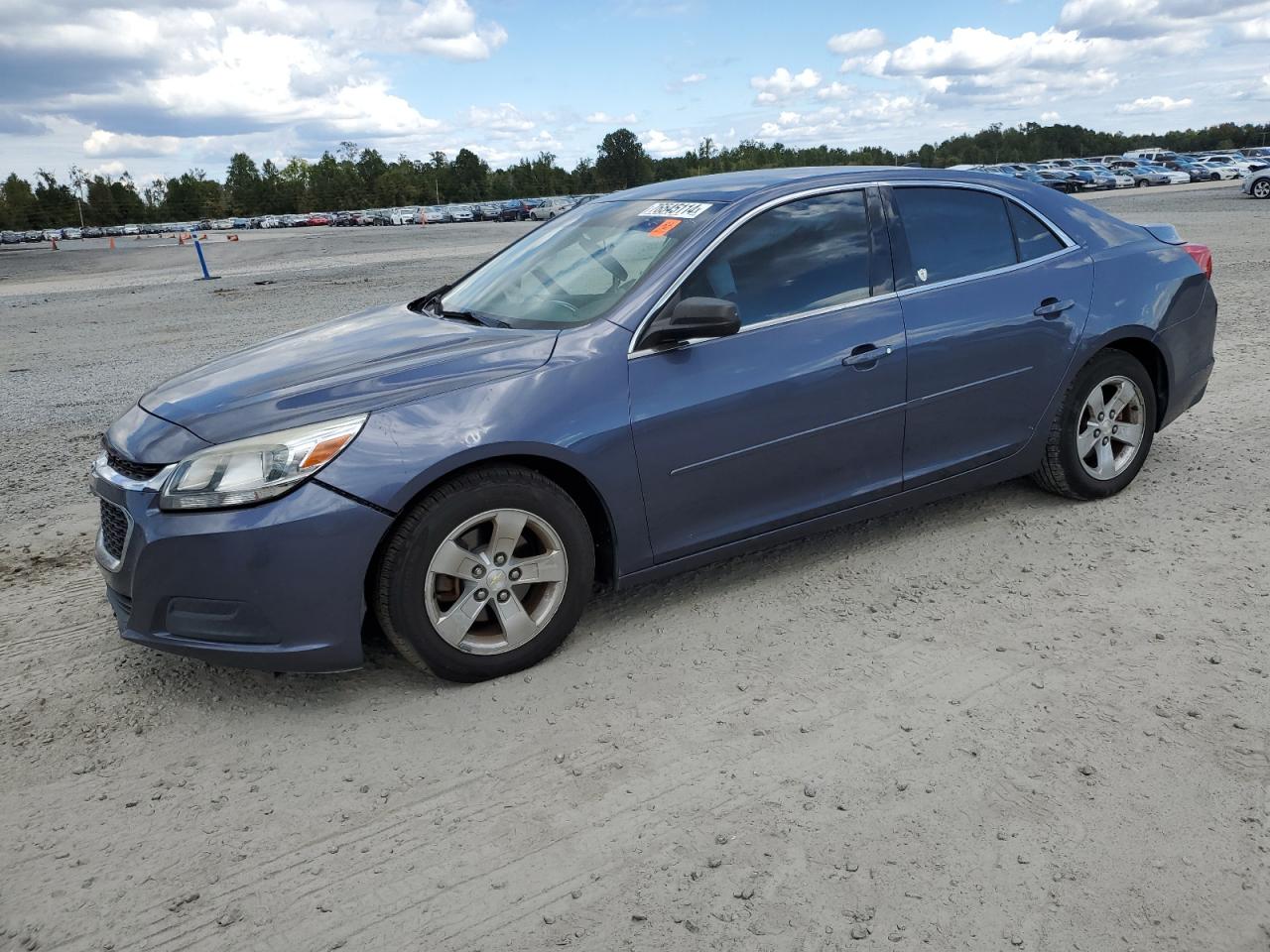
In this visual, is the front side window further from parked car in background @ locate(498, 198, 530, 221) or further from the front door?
parked car in background @ locate(498, 198, 530, 221)

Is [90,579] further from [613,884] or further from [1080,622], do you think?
[1080,622]

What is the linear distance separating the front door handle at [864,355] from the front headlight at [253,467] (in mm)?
1911

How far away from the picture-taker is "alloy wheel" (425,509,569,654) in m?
3.43

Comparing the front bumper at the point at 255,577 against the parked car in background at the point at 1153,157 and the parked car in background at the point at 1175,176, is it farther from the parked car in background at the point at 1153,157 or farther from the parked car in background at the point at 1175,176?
the parked car in background at the point at 1153,157

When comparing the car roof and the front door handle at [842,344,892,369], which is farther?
the car roof

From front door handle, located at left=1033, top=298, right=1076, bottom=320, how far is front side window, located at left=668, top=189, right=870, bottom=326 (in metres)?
0.92

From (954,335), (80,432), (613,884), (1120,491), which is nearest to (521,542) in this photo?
(613,884)

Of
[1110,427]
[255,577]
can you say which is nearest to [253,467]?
[255,577]

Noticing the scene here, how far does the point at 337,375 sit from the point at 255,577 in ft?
2.66

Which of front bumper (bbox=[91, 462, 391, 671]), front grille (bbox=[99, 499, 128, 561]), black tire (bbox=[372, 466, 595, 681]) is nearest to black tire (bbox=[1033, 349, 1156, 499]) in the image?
black tire (bbox=[372, 466, 595, 681])

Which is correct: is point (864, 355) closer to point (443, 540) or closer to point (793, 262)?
point (793, 262)

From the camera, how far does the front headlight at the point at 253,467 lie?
320 cm

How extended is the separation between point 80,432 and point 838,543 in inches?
228

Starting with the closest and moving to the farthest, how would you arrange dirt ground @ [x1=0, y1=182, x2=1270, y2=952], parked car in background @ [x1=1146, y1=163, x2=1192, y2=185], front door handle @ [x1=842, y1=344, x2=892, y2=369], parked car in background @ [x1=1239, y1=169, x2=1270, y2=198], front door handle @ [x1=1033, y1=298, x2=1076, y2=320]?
1. dirt ground @ [x1=0, y1=182, x2=1270, y2=952]
2. front door handle @ [x1=842, y1=344, x2=892, y2=369]
3. front door handle @ [x1=1033, y1=298, x2=1076, y2=320]
4. parked car in background @ [x1=1239, y1=169, x2=1270, y2=198]
5. parked car in background @ [x1=1146, y1=163, x2=1192, y2=185]
